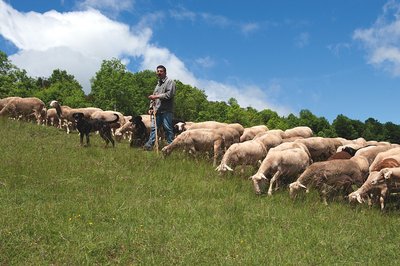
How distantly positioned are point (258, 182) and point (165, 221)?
4484 mm

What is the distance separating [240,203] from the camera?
34.1ft

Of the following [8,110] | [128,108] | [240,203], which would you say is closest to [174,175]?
[240,203]

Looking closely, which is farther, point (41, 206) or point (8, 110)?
point (8, 110)

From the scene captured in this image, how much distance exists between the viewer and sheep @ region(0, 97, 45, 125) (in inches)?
1118

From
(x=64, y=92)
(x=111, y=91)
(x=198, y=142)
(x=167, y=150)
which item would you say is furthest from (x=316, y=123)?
(x=167, y=150)

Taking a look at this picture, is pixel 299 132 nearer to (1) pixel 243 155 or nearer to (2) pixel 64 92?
(1) pixel 243 155

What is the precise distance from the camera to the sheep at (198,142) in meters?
16.8

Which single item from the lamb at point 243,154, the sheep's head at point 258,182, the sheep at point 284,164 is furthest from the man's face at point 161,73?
the sheep's head at point 258,182

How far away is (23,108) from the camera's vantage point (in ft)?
95.2

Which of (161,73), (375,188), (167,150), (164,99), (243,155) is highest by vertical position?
(161,73)

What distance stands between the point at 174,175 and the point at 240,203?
3029mm

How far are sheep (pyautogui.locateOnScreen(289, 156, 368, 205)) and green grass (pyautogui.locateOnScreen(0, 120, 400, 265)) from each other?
18.7 inches

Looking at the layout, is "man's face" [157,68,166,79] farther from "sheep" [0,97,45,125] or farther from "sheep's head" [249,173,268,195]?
"sheep" [0,97,45,125]

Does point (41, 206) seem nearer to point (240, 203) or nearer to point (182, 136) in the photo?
point (240, 203)
